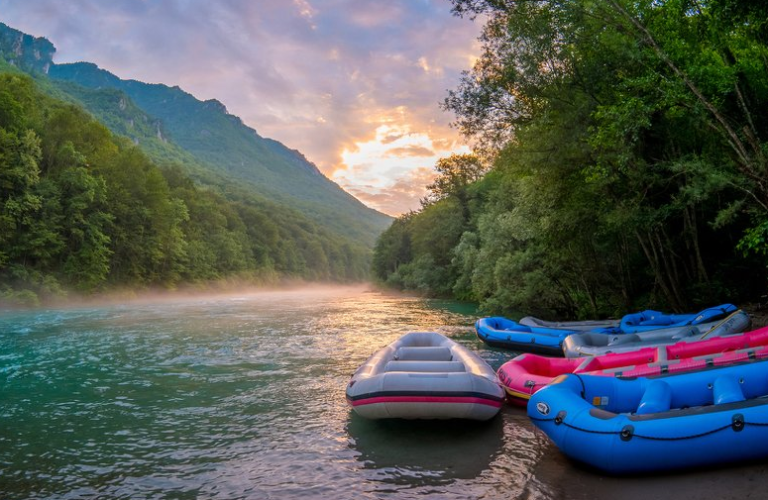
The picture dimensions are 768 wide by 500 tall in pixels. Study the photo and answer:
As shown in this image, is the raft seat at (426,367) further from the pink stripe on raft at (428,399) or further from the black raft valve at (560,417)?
the black raft valve at (560,417)

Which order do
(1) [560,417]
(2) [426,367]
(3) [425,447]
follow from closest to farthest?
A: (1) [560,417]
(3) [425,447]
(2) [426,367]

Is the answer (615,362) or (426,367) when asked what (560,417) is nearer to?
(426,367)

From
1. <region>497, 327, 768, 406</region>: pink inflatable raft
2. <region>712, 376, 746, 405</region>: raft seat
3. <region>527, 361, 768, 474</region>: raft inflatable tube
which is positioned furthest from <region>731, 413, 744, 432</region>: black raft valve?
<region>497, 327, 768, 406</region>: pink inflatable raft

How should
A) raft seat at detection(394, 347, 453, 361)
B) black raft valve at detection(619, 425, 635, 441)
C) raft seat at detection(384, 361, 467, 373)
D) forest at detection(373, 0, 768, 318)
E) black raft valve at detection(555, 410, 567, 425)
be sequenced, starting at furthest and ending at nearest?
forest at detection(373, 0, 768, 318), raft seat at detection(394, 347, 453, 361), raft seat at detection(384, 361, 467, 373), black raft valve at detection(555, 410, 567, 425), black raft valve at detection(619, 425, 635, 441)

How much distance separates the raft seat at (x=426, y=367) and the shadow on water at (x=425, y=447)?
0.68m

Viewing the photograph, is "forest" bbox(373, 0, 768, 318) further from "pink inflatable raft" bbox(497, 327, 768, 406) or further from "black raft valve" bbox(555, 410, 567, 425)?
"black raft valve" bbox(555, 410, 567, 425)

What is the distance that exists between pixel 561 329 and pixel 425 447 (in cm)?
809

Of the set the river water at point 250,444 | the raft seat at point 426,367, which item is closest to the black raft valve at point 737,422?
the river water at point 250,444

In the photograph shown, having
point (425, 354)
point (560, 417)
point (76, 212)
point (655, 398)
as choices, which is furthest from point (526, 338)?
point (76, 212)

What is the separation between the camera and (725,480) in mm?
3906

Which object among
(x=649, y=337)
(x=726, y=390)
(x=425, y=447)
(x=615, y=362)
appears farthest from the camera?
(x=649, y=337)

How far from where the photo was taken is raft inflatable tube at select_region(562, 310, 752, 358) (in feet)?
28.3

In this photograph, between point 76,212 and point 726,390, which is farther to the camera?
point 76,212

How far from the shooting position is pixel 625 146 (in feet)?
38.4
